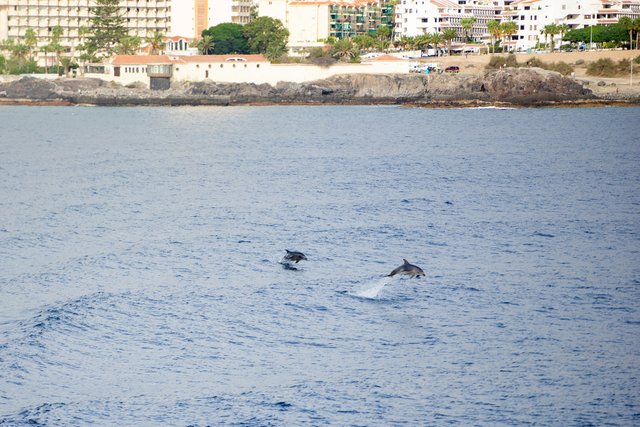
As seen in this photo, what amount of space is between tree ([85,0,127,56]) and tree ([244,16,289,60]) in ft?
69.0

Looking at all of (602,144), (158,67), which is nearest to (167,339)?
(602,144)

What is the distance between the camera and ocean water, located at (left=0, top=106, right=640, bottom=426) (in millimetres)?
24141

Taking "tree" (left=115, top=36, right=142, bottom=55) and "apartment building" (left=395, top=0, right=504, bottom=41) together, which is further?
"apartment building" (left=395, top=0, right=504, bottom=41)

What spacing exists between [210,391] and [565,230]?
23.5m

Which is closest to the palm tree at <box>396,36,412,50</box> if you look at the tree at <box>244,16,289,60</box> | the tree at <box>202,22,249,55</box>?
the tree at <box>244,16,289,60</box>

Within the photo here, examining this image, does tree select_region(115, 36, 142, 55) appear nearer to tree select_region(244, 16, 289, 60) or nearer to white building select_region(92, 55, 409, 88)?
white building select_region(92, 55, 409, 88)

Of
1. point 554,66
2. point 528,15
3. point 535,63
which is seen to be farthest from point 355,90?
point 528,15

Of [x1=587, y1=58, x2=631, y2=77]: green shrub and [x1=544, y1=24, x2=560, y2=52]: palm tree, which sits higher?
[x1=544, y1=24, x2=560, y2=52]: palm tree

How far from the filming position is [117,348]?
2739 cm

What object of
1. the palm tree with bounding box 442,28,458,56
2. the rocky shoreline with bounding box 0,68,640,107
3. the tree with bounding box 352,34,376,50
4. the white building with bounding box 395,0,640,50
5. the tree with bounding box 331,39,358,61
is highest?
the white building with bounding box 395,0,640,50

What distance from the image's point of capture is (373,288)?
110 ft

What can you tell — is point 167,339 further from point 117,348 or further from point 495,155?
point 495,155

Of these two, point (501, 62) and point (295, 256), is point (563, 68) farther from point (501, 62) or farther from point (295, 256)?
point (295, 256)

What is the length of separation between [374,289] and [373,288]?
0.13 m
